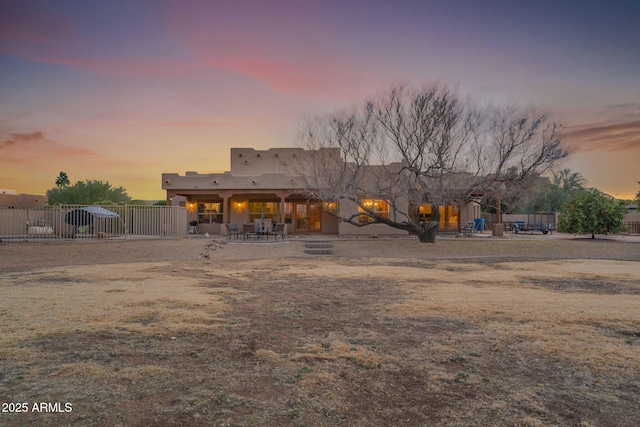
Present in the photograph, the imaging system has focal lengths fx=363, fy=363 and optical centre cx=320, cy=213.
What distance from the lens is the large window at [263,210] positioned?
26.0 metres

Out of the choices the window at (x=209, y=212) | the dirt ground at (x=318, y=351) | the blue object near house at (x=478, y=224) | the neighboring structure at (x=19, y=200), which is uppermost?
the neighboring structure at (x=19, y=200)

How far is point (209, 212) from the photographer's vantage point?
26469 millimetres

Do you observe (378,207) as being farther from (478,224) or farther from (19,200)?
(19,200)

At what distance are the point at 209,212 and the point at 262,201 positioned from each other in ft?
13.2

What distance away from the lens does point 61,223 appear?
18516mm

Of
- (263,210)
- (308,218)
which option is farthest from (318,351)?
(263,210)

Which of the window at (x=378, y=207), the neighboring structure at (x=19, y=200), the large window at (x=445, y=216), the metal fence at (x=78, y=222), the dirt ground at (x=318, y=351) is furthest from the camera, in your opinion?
the neighboring structure at (x=19, y=200)

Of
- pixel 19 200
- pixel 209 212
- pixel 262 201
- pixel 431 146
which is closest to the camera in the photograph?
pixel 431 146

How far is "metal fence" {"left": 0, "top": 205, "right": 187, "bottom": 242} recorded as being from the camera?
735 inches

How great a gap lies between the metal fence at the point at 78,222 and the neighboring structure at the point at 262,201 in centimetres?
302

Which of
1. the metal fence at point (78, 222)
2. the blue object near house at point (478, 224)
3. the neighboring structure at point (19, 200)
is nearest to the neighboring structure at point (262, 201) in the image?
the blue object near house at point (478, 224)

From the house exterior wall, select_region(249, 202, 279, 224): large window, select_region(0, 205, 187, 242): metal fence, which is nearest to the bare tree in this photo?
select_region(249, 202, 279, 224): large window

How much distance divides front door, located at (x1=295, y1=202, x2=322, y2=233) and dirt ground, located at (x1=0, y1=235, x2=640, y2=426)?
16356mm

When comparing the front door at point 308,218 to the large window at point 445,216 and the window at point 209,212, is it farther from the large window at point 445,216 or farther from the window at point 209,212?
the large window at point 445,216
